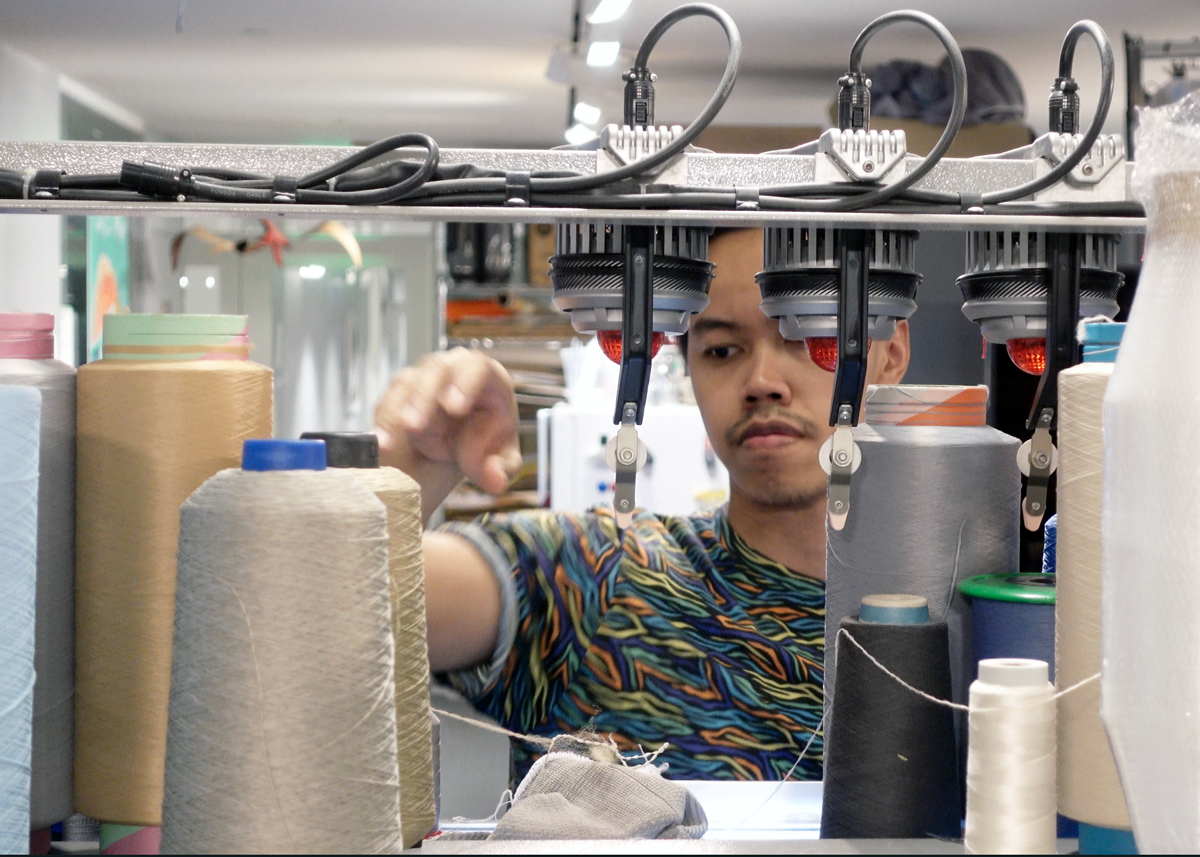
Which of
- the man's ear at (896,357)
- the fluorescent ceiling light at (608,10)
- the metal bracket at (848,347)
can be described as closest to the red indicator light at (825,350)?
the metal bracket at (848,347)

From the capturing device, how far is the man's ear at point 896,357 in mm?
1652

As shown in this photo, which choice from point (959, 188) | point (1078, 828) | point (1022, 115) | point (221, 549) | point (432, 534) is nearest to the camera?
point (221, 549)

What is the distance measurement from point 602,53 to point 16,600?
349cm

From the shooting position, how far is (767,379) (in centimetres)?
158

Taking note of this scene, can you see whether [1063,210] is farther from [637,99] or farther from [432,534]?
[432,534]

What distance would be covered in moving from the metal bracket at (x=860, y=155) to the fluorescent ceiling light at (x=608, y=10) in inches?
99.9

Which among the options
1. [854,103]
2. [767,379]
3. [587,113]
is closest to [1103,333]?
[854,103]

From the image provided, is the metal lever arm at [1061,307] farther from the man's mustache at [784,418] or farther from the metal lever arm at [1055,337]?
the man's mustache at [784,418]

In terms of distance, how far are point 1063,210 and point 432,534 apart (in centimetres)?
92

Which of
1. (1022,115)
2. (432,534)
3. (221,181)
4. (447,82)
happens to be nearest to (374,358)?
(447,82)

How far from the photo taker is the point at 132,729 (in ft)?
2.48

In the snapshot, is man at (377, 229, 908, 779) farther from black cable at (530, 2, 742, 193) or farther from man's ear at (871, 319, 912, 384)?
black cable at (530, 2, 742, 193)

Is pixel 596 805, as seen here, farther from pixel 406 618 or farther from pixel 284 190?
pixel 284 190

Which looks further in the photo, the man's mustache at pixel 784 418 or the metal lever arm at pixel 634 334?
the man's mustache at pixel 784 418
